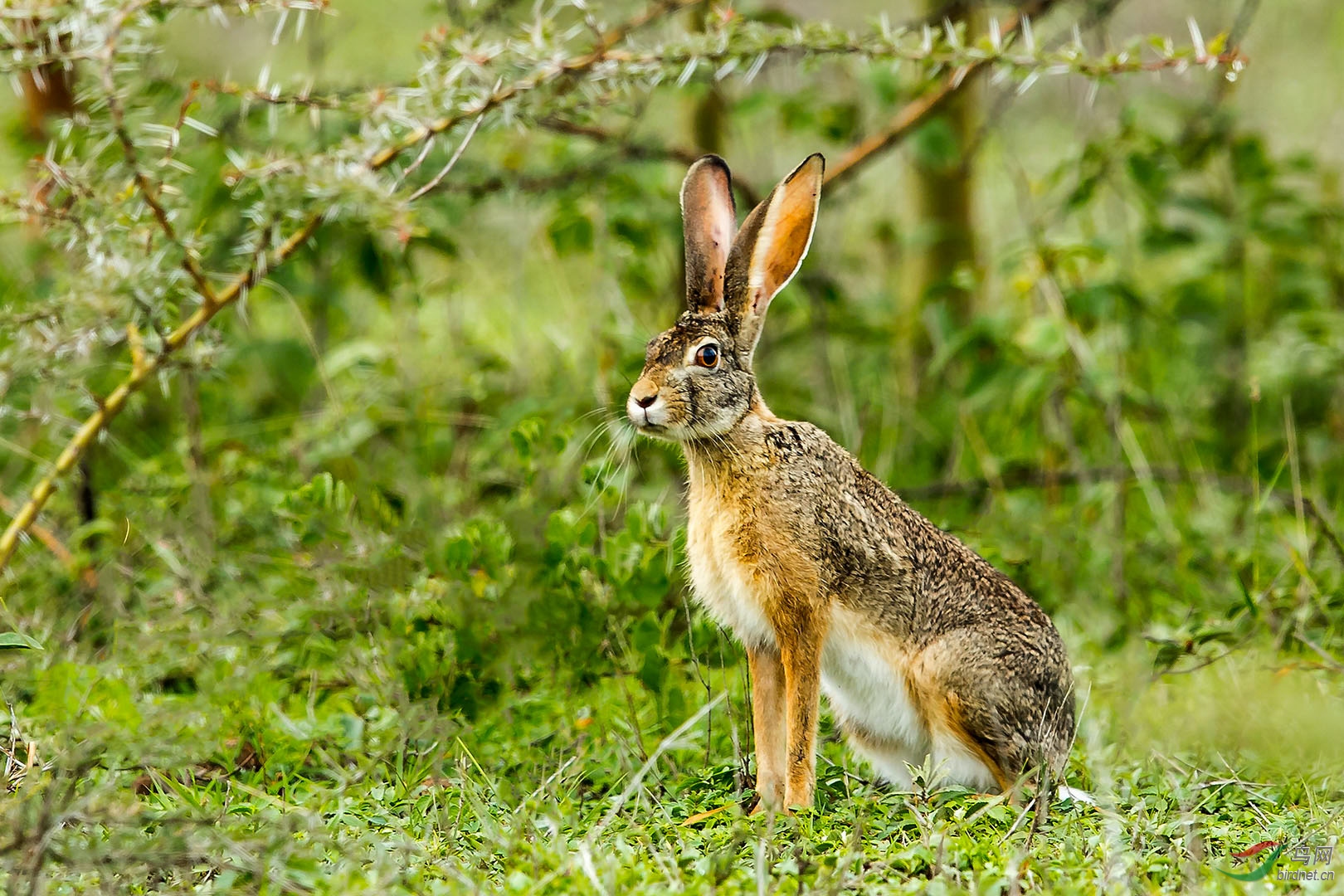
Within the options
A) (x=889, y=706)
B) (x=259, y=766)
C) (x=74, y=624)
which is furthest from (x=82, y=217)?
(x=889, y=706)

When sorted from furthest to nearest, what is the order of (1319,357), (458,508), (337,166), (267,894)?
(1319,357), (458,508), (337,166), (267,894)

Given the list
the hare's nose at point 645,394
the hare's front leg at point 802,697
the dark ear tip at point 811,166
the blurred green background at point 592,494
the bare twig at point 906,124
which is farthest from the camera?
the bare twig at point 906,124

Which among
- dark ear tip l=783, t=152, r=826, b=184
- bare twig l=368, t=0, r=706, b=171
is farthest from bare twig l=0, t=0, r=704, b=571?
dark ear tip l=783, t=152, r=826, b=184

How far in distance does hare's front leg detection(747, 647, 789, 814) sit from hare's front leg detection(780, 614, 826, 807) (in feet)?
0.22

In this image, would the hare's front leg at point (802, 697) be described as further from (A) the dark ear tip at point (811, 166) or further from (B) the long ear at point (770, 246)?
(A) the dark ear tip at point (811, 166)

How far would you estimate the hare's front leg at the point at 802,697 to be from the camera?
3.88 metres

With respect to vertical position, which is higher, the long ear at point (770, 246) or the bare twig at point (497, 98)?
the bare twig at point (497, 98)

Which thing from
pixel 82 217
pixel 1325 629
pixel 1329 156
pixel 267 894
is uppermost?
pixel 82 217

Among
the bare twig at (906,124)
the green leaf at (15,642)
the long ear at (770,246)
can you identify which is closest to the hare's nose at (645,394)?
the long ear at (770,246)

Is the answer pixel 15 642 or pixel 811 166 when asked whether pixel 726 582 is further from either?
pixel 15 642

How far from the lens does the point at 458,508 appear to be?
18.0 feet

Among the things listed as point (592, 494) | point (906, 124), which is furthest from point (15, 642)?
point (906, 124)

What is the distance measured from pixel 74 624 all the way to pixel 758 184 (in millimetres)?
4555

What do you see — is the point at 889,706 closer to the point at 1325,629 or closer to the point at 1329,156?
the point at 1325,629
